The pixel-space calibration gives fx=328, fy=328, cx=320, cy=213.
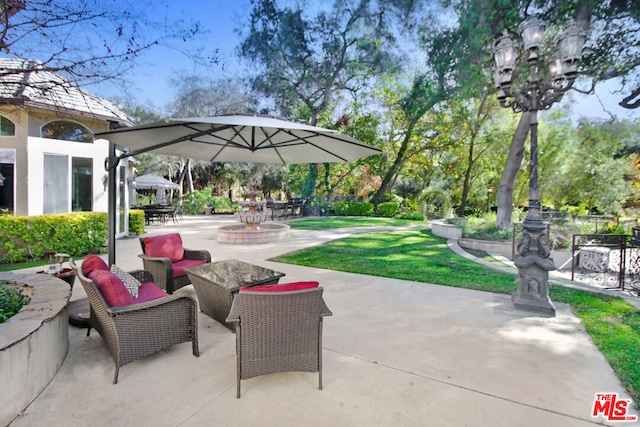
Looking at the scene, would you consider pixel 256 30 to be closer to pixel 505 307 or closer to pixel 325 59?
pixel 325 59

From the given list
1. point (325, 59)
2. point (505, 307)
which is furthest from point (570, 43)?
point (325, 59)

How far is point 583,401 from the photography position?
230cm

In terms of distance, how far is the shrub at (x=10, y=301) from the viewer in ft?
8.32

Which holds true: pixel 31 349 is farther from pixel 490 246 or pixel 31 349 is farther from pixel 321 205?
pixel 321 205

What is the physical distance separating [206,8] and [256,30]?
8482 mm

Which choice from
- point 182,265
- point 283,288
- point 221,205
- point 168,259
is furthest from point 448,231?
point 221,205

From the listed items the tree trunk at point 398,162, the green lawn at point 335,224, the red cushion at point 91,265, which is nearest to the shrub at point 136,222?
the green lawn at point 335,224

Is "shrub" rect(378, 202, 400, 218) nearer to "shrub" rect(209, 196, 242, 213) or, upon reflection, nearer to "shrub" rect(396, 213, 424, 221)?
"shrub" rect(396, 213, 424, 221)

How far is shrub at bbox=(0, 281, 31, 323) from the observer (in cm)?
254

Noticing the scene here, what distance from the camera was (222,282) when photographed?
11.3 feet

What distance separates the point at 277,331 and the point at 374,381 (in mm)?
868

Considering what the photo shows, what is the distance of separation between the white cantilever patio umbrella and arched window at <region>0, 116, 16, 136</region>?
5.28 meters

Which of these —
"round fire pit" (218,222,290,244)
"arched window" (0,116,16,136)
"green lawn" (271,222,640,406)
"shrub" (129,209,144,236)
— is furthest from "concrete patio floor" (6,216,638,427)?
"shrub" (129,209,144,236)

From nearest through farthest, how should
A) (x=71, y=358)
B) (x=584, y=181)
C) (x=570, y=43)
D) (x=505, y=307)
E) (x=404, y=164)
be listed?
(x=71, y=358)
(x=505, y=307)
(x=570, y=43)
(x=584, y=181)
(x=404, y=164)
